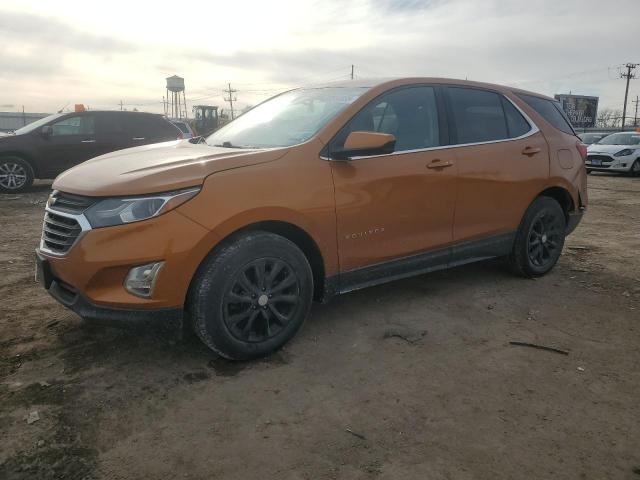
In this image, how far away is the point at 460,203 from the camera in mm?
4055

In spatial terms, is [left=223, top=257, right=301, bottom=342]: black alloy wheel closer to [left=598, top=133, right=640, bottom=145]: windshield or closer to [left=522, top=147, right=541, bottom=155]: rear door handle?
[left=522, top=147, right=541, bottom=155]: rear door handle

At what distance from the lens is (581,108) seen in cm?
5322

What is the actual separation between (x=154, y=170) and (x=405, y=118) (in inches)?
74.0

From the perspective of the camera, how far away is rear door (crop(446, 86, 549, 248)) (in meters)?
4.10

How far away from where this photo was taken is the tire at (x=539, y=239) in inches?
185

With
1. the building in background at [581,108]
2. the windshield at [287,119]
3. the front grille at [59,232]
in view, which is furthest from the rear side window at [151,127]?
the building in background at [581,108]

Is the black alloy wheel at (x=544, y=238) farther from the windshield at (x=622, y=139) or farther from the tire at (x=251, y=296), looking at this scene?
the windshield at (x=622, y=139)

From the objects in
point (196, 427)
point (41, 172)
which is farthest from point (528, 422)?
point (41, 172)

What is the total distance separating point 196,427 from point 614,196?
12.0 m

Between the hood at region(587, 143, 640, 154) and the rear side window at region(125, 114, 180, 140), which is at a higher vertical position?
the rear side window at region(125, 114, 180, 140)

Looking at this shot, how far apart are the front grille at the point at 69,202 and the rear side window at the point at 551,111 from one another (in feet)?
12.5

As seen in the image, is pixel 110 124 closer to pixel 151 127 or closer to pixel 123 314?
pixel 151 127

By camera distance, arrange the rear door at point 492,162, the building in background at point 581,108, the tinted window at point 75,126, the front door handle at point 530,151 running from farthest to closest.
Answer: the building in background at point 581,108 < the tinted window at point 75,126 < the front door handle at point 530,151 < the rear door at point 492,162

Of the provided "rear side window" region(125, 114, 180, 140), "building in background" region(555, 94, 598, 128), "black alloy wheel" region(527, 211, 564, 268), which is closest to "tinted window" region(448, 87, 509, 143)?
"black alloy wheel" region(527, 211, 564, 268)
